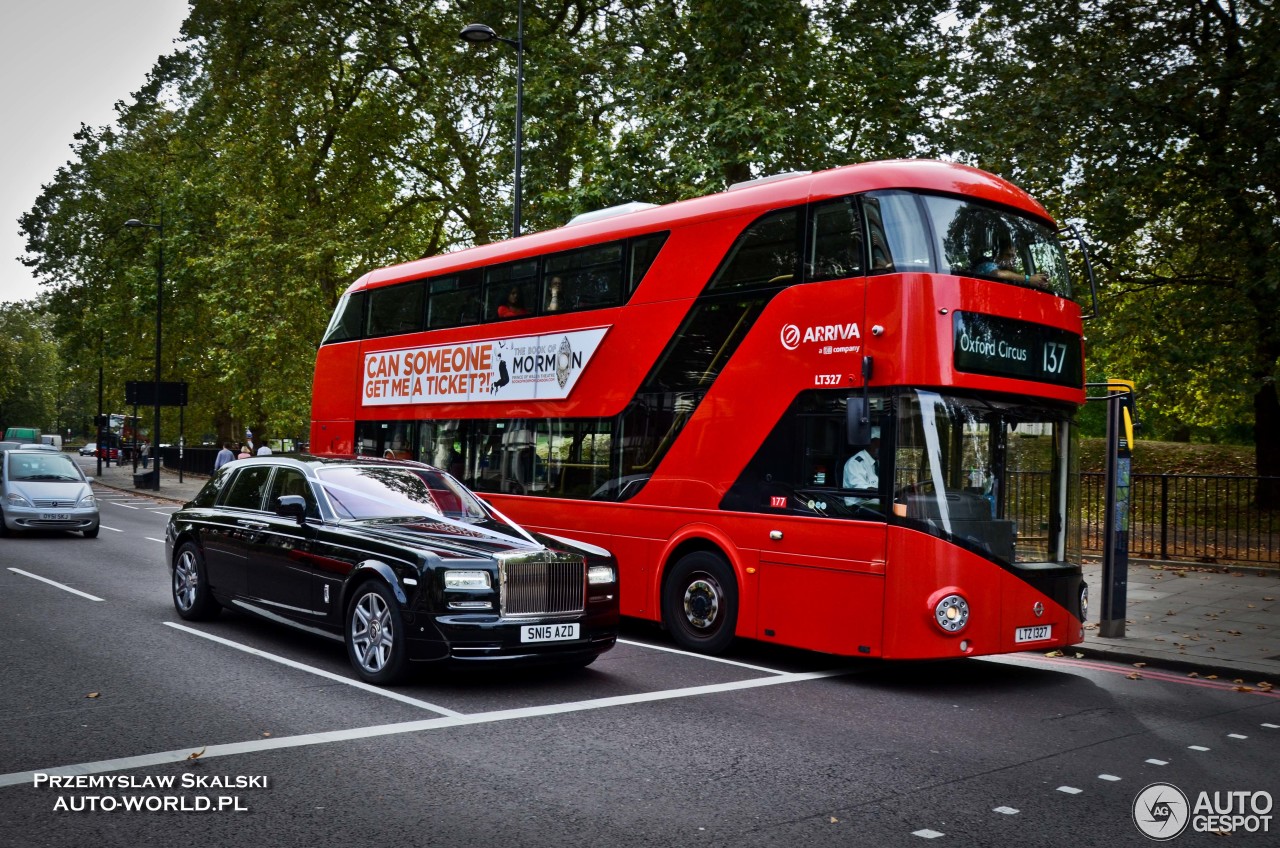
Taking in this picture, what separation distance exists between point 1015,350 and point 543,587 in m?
4.16

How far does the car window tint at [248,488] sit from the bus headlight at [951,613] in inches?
227

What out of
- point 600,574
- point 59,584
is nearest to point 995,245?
point 600,574

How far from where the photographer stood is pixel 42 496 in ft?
60.8

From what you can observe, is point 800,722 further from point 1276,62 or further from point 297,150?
point 297,150

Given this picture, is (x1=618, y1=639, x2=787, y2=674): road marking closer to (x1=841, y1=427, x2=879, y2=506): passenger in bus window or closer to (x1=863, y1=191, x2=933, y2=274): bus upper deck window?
(x1=841, y1=427, x2=879, y2=506): passenger in bus window

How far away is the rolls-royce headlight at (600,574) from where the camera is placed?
7973mm

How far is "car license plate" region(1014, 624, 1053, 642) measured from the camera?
838cm

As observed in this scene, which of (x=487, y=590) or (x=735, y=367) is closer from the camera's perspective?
(x=487, y=590)

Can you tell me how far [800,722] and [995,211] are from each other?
454 centimetres

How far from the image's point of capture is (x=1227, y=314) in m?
18.3

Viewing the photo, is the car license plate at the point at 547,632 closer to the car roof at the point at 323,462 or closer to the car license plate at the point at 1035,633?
the car roof at the point at 323,462

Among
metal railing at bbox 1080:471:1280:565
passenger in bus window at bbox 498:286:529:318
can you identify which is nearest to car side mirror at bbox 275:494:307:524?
passenger in bus window at bbox 498:286:529:318

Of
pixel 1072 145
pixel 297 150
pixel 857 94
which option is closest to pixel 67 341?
pixel 297 150

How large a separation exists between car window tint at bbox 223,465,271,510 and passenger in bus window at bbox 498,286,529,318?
3573mm
